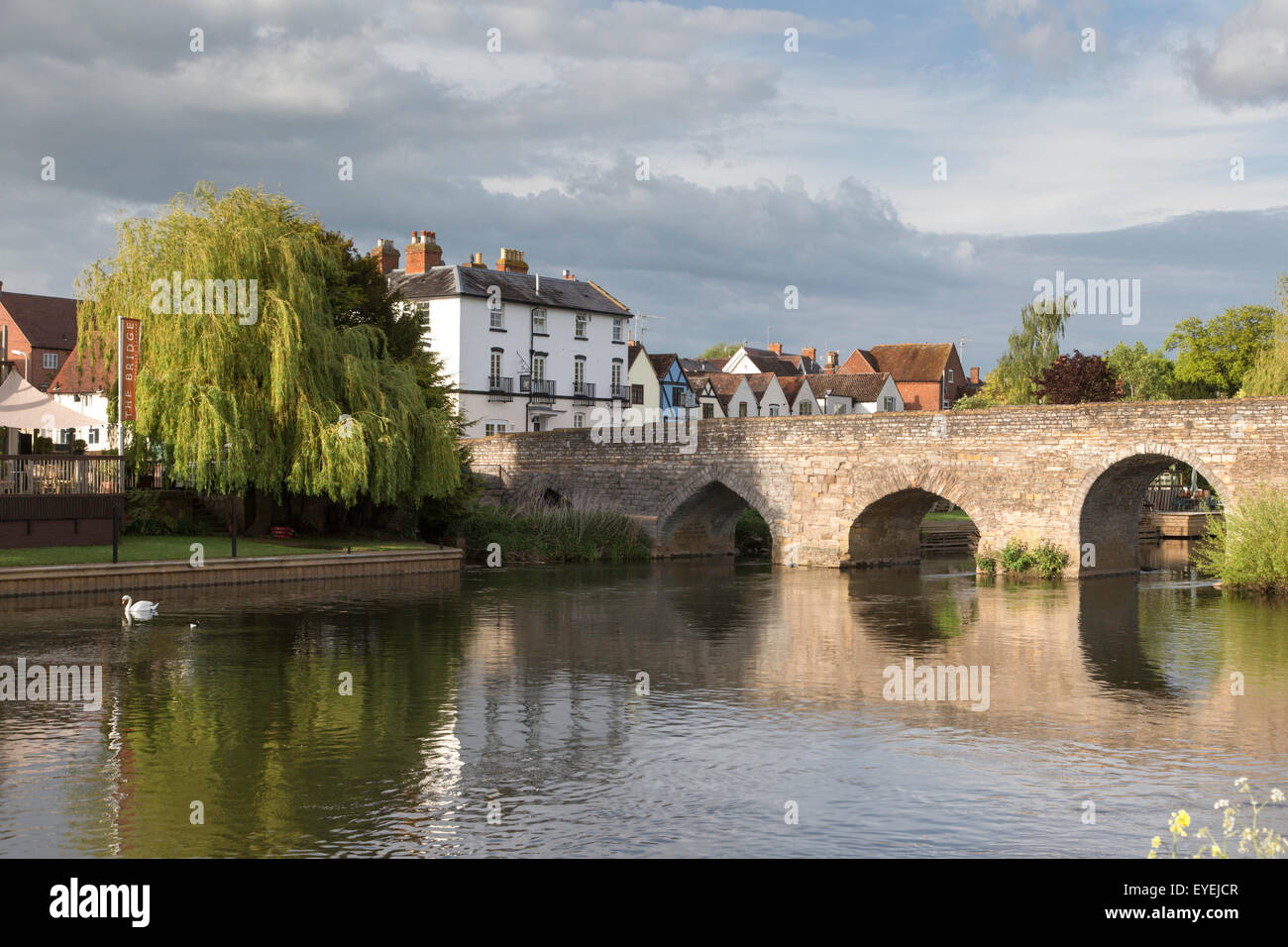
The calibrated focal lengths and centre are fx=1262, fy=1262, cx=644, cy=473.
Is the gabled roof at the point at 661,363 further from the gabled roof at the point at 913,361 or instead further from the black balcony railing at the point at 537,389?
the gabled roof at the point at 913,361

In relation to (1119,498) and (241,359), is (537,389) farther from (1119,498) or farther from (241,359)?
(1119,498)

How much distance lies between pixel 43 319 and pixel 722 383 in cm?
4143

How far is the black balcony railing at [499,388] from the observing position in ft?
187

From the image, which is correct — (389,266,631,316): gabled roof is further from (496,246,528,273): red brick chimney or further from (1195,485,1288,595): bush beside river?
(1195,485,1288,595): bush beside river

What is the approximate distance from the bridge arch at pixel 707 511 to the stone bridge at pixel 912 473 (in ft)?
0.17

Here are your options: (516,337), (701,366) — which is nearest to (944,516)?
(516,337)

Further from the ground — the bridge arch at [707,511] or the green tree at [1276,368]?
the green tree at [1276,368]

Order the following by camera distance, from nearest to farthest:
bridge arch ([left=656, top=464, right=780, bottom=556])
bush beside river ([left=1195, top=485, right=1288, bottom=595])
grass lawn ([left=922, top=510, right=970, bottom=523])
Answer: bush beside river ([left=1195, top=485, right=1288, bottom=595])
bridge arch ([left=656, top=464, right=780, bottom=556])
grass lawn ([left=922, top=510, right=970, bottom=523])

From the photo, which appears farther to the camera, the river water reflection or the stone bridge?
the stone bridge

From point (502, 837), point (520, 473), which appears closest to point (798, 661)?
point (502, 837)

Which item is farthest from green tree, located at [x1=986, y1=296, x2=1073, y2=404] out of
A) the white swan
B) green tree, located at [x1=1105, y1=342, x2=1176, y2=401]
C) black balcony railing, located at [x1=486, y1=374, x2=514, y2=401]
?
the white swan

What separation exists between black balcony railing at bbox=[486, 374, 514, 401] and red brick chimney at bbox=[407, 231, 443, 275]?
646cm

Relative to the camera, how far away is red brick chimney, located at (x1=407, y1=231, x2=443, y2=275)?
59500 millimetres

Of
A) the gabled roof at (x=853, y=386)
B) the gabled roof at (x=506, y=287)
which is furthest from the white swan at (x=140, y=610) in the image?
the gabled roof at (x=853, y=386)
